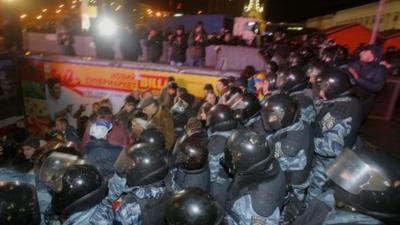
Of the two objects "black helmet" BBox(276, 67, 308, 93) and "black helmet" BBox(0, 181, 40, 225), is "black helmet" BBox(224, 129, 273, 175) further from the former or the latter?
"black helmet" BBox(276, 67, 308, 93)

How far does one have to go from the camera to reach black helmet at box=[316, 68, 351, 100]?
4.55 meters

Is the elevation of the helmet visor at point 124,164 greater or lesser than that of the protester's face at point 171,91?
greater

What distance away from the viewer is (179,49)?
39.2ft

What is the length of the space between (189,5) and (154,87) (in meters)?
17.3

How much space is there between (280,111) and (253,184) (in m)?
1.25

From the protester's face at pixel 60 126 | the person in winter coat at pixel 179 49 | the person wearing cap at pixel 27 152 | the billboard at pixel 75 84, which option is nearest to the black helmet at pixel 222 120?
the person wearing cap at pixel 27 152

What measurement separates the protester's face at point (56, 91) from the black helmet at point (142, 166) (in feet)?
32.0

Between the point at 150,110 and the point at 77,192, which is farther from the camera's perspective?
the point at 150,110

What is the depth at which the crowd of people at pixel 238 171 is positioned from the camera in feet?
8.69

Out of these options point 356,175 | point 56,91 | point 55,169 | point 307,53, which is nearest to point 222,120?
point 55,169

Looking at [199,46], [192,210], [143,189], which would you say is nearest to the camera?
[192,210]

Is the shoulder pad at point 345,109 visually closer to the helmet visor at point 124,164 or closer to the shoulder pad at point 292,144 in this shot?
the shoulder pad at point 292,144

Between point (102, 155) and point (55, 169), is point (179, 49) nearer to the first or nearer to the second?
point (102, 155)

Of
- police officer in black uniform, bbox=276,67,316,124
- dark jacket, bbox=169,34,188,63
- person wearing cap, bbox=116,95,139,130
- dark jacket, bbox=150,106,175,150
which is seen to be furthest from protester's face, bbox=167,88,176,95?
police officer in black uniform, bbox=276,67,316,124
